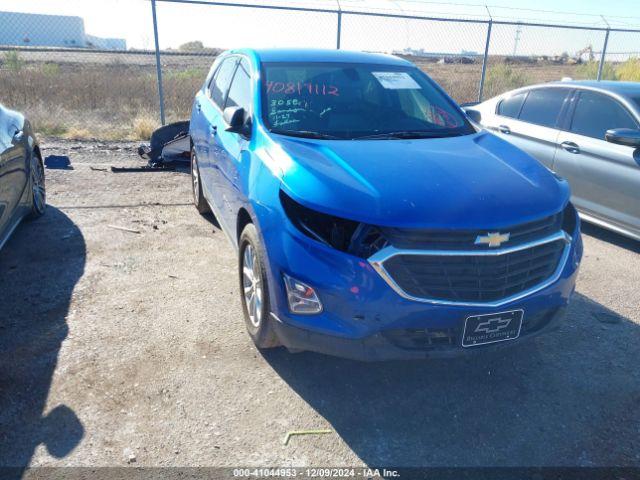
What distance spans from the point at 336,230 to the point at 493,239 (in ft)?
2.61

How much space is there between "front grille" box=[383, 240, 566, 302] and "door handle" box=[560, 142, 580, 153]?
334cm

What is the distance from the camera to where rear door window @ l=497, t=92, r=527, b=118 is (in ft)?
21.5

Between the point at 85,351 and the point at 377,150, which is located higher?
the point at 377,150

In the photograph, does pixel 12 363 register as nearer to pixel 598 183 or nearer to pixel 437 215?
pixel 437 215

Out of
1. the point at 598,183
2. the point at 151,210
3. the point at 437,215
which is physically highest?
the point at 437,215

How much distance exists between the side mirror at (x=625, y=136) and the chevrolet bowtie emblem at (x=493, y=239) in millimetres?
2998

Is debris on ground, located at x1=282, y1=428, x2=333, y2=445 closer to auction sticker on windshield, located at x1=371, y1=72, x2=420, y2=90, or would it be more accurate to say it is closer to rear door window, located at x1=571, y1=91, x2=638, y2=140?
auction sticker on windshield, located at x1=371, y1=72, x2=420, y2=90

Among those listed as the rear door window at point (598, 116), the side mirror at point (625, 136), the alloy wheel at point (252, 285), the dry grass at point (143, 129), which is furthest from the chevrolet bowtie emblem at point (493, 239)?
the dry grass at point (143, 129)


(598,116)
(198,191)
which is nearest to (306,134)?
(198,191)

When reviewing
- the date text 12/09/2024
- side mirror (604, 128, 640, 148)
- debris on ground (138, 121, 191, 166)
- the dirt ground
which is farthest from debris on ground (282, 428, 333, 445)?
debris on ground (138, 121, 191, 166)

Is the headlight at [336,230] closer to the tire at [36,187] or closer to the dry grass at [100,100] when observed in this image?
the tire at [36,187]

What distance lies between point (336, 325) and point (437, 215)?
2.44 feet

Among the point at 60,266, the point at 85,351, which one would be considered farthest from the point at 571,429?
the point at 60,266

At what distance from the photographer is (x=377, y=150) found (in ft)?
11.2
